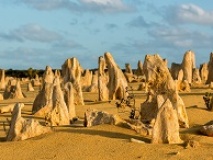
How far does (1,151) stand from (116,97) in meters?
11.0

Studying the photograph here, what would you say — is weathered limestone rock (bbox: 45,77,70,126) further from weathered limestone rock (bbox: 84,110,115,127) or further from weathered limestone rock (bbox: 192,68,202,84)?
weathered limestone rock (bbox: 192,68,202,84)

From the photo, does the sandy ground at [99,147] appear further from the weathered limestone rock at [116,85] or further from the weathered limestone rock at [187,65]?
the weathered limestone rock at [187,65]

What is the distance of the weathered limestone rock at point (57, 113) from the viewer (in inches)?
472

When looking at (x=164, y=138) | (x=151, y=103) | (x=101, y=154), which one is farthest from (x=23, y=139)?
(x=151, y=103)

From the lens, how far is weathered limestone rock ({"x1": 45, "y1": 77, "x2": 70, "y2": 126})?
39.3ft

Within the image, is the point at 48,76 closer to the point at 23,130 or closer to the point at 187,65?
the point at 187,65

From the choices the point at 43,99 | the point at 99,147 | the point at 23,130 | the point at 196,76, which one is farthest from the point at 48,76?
the point at 99,147

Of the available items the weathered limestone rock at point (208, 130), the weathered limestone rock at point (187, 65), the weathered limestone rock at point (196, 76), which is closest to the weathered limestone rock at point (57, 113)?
the weathered limestone rock at point (208, 130)

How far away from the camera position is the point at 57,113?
12266 millimetres

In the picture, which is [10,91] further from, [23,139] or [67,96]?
[23,139]

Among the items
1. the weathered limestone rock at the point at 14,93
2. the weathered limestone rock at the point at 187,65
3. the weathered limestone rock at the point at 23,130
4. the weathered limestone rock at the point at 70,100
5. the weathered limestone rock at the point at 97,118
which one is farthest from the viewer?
the weathered limestone rock at the point at 187,65

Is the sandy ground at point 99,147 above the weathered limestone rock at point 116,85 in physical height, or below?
below

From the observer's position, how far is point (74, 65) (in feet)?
71.6

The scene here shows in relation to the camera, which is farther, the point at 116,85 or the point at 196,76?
the point at 196,76
